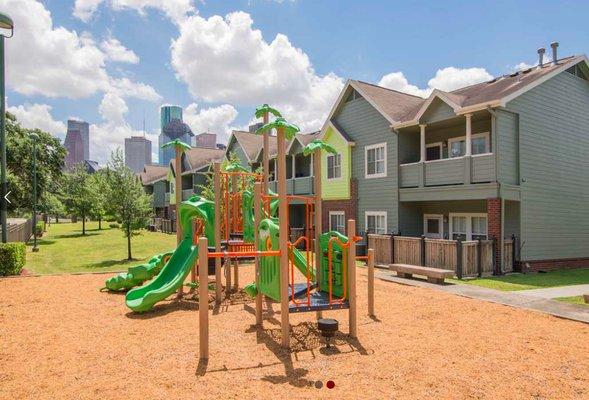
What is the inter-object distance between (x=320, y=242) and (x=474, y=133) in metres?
13.5

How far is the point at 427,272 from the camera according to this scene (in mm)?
13219

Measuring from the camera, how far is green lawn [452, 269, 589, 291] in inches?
506

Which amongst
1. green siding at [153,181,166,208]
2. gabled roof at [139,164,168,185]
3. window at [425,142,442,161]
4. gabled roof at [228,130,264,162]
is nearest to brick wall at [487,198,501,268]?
window at [425,142,442,161]

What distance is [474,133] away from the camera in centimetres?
1820

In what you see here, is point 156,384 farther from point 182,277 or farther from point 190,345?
point 182,277

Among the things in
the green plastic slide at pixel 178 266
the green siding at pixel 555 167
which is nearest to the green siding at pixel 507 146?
the green siding at pixel 555 167

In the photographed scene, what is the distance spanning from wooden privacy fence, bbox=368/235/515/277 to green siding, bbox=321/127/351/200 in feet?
19.3

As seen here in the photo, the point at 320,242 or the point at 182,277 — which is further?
the point at 182,277

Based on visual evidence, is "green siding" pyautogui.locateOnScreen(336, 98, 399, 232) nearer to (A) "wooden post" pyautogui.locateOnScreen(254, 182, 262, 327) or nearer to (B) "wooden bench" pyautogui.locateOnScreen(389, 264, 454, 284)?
(B) "wooden bench" pyautogui.locateOnScreen(389, 264, 454, 284)

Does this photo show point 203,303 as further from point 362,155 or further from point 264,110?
point 362,155

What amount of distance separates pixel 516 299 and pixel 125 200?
18.6 metres

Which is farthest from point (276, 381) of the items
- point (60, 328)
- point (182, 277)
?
point (60, 328)

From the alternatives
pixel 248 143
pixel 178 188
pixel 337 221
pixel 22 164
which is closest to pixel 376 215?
pixel 337 221

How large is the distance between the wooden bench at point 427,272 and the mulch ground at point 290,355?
9.70 ft
